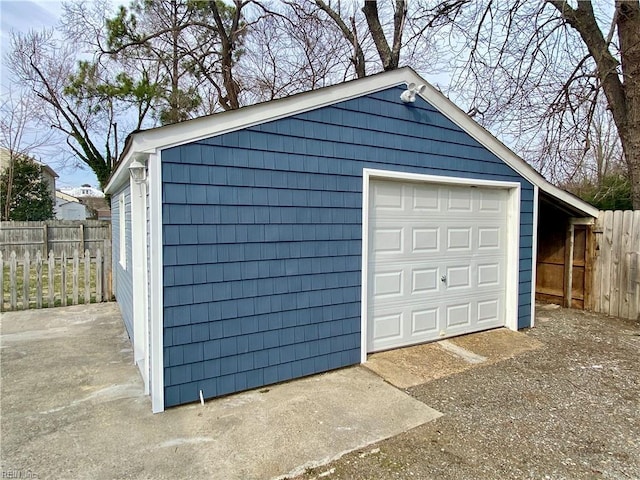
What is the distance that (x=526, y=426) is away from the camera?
3270 mm

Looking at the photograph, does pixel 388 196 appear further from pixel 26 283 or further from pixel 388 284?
pixel 26 283

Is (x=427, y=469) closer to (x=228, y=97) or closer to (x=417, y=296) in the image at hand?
(x=417, y=296)

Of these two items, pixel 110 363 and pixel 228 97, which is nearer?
pixel 110 363

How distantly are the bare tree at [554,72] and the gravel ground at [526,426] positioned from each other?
5.56 metres

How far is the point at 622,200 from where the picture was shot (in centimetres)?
1005

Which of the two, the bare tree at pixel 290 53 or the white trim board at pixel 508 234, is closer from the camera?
the white trim board at pixel 508 234

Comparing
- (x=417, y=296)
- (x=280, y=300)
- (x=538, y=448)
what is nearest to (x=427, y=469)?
(x=538, y=448)

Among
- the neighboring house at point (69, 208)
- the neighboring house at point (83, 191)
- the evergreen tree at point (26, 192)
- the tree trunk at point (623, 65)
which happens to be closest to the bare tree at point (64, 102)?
the evergreen tree at point (26, 192)

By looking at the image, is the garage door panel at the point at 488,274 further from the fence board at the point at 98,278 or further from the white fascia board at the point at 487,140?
the fence board at the point at 98,278

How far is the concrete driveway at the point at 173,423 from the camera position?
2.68m

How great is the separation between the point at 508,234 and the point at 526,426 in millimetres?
3380

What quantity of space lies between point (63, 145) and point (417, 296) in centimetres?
1730

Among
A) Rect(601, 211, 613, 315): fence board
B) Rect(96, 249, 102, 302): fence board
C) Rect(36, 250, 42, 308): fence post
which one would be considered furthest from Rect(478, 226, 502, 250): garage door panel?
Rect(36, 250, 42, 308): fence post

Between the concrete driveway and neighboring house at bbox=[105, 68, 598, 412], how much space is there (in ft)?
0.95
